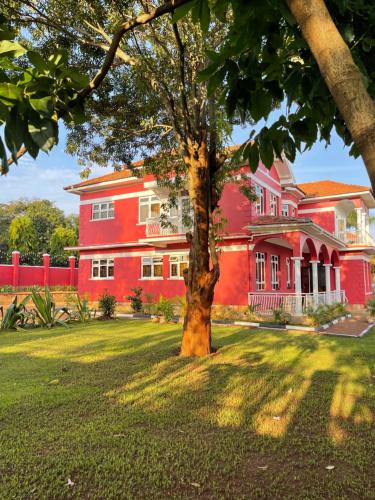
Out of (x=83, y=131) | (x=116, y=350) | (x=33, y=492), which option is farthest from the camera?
(x=83, y=131)

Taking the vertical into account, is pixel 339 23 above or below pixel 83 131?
below

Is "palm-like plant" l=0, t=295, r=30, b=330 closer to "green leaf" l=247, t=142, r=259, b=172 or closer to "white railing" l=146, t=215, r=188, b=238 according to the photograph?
"white railing" l=146, t=215, r=188, b=238

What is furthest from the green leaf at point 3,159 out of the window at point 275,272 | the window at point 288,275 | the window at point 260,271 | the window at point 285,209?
the window at point 285,209

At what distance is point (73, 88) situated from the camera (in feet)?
5.63

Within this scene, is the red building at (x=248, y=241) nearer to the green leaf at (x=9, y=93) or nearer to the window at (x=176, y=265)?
the window at (x=176, y=265)

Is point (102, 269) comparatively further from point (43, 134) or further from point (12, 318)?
point (43, 134)

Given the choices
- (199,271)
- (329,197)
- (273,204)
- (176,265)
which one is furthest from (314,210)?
(199,271)

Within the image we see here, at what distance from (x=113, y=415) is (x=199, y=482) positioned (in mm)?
1808

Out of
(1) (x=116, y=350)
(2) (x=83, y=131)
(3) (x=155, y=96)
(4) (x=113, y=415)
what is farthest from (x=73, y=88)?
(2) (x=83, y=131)

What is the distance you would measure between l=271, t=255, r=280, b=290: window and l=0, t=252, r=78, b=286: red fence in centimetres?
1893

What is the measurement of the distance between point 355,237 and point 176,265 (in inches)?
478

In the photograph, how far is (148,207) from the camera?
2278 centimetres

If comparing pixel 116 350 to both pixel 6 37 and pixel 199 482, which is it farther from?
pixel 6 37

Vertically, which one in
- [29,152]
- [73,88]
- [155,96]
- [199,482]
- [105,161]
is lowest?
[199,482]
